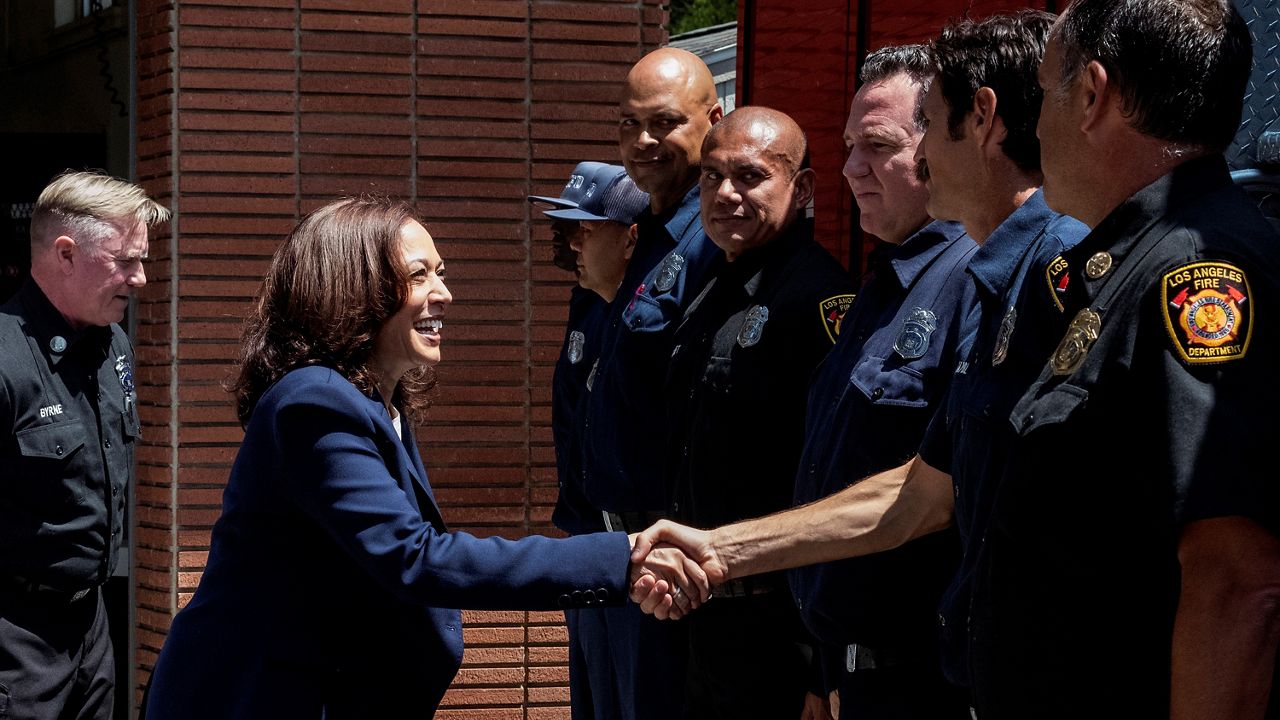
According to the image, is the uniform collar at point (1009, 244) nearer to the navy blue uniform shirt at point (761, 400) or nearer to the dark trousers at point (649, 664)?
the navy blue uniform shirt at point (761, 400)

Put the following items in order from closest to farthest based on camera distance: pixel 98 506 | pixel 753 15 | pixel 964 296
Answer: pixel 964 296 < pixel 98 506 < pixel 753 15

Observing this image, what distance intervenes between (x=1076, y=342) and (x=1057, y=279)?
0.26m

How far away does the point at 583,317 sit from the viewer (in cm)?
477

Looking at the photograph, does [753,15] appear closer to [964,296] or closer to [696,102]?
[696,102]

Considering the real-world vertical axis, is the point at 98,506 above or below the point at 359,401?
below

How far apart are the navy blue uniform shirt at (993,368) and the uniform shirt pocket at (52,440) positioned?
266cm

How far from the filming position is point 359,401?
2.45 meters

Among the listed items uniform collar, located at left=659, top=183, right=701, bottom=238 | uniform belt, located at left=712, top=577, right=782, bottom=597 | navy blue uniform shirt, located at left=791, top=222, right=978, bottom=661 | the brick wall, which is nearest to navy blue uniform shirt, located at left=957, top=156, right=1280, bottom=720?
navy blue uniform shirt, located at left=791, top=222, right=978, bottom=661

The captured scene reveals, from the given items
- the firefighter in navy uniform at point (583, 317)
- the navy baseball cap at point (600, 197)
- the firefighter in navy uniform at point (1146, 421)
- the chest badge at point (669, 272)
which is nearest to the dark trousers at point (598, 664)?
the firefighter in navy uniform at point (583, 317)

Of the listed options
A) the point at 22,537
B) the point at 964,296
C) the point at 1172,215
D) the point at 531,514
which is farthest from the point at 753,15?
the point at 1172,215

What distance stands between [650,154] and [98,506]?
1963 mm

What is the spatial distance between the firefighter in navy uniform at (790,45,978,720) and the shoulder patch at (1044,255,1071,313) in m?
0.71

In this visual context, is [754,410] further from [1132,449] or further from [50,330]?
[50,330]

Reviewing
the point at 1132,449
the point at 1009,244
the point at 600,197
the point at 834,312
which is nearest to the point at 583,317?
the point at 600,197
